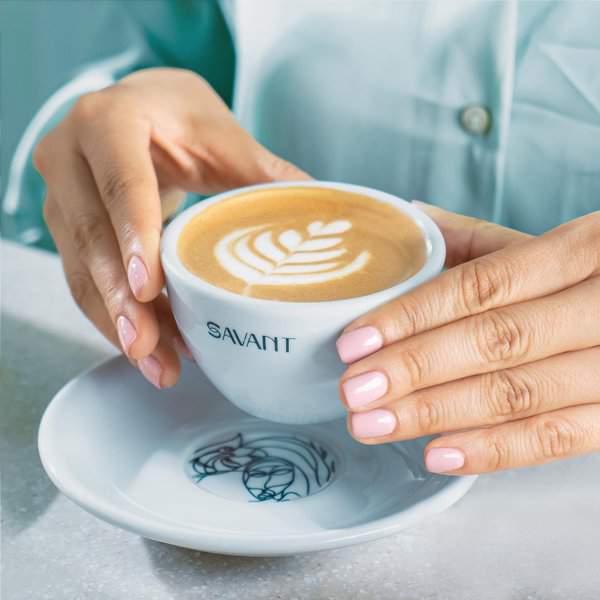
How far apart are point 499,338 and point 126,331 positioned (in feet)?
1.00

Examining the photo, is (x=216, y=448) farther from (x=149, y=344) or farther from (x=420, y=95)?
(x=420, y=95)

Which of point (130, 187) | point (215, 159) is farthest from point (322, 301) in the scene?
point (215, 159)

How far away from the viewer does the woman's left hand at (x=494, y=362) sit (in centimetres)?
61

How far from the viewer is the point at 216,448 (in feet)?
2.42

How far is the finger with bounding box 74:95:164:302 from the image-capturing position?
690 mm

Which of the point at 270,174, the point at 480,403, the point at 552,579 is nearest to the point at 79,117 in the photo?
the point at 270,174

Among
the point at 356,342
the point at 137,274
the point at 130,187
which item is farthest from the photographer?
the point at 130,187

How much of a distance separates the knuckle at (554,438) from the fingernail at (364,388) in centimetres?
14

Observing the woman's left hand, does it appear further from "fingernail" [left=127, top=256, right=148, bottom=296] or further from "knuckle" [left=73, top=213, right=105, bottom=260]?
"knuckle" [left=73, top=213, right=105, bottom=260]

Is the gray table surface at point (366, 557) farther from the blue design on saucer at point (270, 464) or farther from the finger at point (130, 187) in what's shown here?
the finger at point (130, 187)

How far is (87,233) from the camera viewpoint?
32.6 inches

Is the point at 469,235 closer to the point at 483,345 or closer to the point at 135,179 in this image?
the point at 483,345

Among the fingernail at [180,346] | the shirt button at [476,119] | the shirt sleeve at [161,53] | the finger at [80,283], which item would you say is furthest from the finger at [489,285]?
the shirt sleeve at [161,53]

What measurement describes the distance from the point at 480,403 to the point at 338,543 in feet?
0.54
